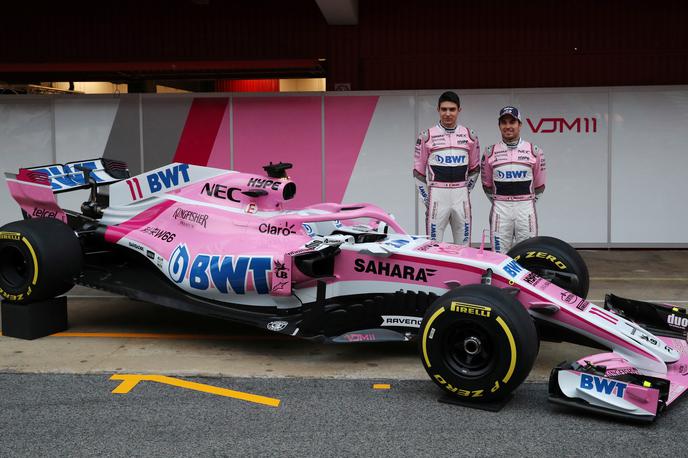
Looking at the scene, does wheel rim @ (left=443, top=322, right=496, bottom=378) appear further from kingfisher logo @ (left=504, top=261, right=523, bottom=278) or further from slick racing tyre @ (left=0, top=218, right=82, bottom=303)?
slick racing tyre @ (left=0, top=218, right=82, bottom=303)

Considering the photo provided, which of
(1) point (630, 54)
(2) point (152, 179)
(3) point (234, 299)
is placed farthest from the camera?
(1) point (630, 54)

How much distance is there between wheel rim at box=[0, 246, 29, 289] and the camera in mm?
6816

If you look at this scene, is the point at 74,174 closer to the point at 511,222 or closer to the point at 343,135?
the point at 511,222

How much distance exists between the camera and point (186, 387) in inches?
216

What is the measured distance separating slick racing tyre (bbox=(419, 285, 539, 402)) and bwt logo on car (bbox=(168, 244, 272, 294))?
160cm

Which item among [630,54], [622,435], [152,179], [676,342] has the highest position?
[630,54]

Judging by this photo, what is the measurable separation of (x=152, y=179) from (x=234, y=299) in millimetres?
1493

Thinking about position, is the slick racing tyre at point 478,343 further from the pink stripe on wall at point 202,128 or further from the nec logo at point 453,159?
the pink stripe on wall at point 202,128

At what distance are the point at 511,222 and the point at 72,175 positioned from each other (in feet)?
14.1

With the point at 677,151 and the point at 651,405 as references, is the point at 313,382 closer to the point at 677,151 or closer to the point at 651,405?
the point at 651,405

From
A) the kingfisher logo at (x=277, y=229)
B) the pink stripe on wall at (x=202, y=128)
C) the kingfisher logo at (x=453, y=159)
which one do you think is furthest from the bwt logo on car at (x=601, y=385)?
the pink stripe on wall at (x=202, y=128)

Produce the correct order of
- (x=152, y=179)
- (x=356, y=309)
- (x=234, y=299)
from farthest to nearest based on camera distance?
(x=152, y=179) < (x=234, y=299) < (x=356, y=309)

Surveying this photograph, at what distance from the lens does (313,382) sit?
5.57 meters

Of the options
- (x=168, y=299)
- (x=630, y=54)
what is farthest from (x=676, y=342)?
(x=630, y=54)
